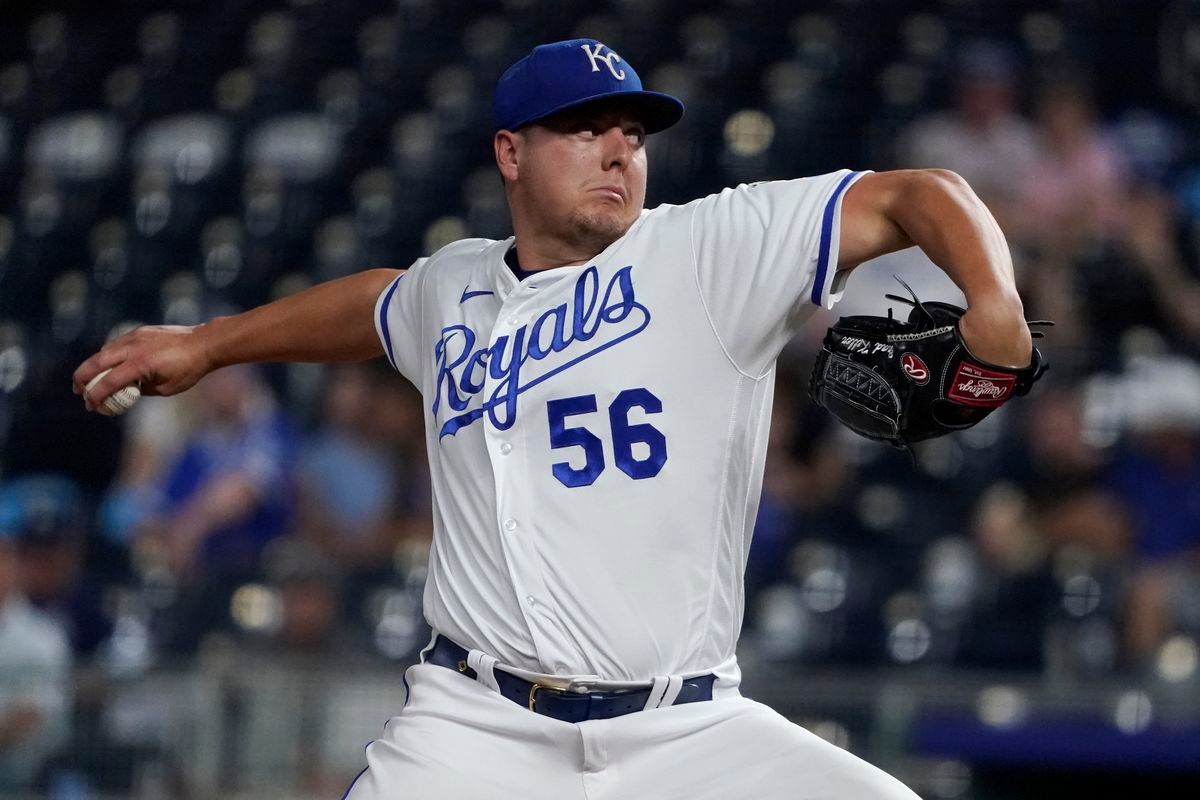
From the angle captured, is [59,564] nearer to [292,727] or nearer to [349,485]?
[349,485]

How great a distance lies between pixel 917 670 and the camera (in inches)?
195

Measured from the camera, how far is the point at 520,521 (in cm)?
234

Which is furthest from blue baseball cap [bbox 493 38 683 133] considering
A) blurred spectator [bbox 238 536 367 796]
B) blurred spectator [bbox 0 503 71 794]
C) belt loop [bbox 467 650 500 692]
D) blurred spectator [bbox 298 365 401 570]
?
blurred spectator [bbox 298 365 401 570]

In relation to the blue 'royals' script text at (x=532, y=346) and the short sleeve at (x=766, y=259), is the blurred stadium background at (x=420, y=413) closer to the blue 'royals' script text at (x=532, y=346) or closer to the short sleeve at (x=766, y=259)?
the blue 'royals' script text at (x=532, y=346)

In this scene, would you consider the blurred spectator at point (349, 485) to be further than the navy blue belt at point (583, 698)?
Yes

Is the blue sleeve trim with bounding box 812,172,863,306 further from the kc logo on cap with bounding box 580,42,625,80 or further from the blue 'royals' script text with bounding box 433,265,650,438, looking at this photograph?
the kc logo on cap with bounding box 580,42,625,80

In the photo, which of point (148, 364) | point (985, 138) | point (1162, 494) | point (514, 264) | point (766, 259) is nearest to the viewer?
point (766, 259)

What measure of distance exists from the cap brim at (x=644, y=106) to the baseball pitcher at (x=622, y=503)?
0.01 meters

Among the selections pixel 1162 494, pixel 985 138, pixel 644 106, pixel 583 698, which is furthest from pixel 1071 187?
pixel 583 698

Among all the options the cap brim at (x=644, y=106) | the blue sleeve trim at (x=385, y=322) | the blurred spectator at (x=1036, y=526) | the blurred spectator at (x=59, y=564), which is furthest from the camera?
the blurred spectator at (x=59, y=564)

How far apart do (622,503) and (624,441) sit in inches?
3.5

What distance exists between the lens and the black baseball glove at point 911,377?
6.68ft

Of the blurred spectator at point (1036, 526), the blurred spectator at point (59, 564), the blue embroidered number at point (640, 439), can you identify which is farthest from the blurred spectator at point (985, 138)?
the blue embroidered number at point (640, 439)

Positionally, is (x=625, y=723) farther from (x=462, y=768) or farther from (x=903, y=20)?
(x=903, y=20)
